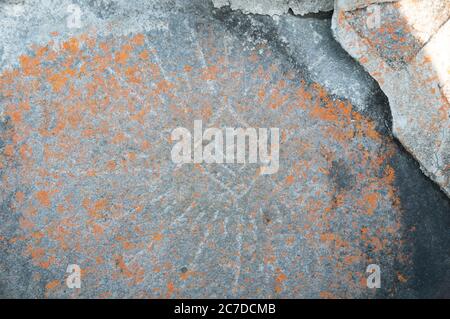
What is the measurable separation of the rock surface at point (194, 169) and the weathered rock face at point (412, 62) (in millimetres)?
42

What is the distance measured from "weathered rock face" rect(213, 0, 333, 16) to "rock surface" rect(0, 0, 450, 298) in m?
0.03

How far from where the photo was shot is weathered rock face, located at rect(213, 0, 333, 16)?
153 cm

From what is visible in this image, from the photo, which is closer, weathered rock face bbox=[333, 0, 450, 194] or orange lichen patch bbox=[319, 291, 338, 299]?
weathered rock face bbox=[333, 0, 450, 194]

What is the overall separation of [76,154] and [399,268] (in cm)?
103

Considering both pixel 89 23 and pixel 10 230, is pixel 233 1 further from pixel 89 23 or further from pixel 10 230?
pixel 10 230

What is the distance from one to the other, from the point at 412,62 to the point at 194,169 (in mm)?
708

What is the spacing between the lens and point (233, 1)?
5.01 feet

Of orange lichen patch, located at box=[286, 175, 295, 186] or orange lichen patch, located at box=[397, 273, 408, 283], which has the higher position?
orange lichen patch, located at box=[286, 175, 295, 186]

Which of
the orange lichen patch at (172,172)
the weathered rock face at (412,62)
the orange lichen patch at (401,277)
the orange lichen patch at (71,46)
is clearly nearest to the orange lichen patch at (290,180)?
the orange lichen patch at (172,172)

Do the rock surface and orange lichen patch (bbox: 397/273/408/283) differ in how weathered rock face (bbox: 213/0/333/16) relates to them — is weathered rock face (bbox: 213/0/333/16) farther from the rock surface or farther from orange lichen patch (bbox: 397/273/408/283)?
orange lichen patch (bbox: 397/273/408/283)

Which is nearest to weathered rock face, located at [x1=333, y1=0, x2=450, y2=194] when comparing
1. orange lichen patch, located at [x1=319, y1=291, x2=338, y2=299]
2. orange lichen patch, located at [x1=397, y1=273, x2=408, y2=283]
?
orange lichen patch, located at [x1=397, y1=273, x2=408, y2=283]

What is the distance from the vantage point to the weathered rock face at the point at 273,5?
60.2 inches

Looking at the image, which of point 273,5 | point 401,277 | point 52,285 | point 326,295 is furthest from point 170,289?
point 273,5

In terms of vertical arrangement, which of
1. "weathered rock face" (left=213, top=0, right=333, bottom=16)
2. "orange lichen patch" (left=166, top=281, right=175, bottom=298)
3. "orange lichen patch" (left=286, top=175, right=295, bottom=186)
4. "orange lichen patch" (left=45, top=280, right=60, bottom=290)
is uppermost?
"weathered rock face" (left=213, top=0, right=333, bottom=16)
